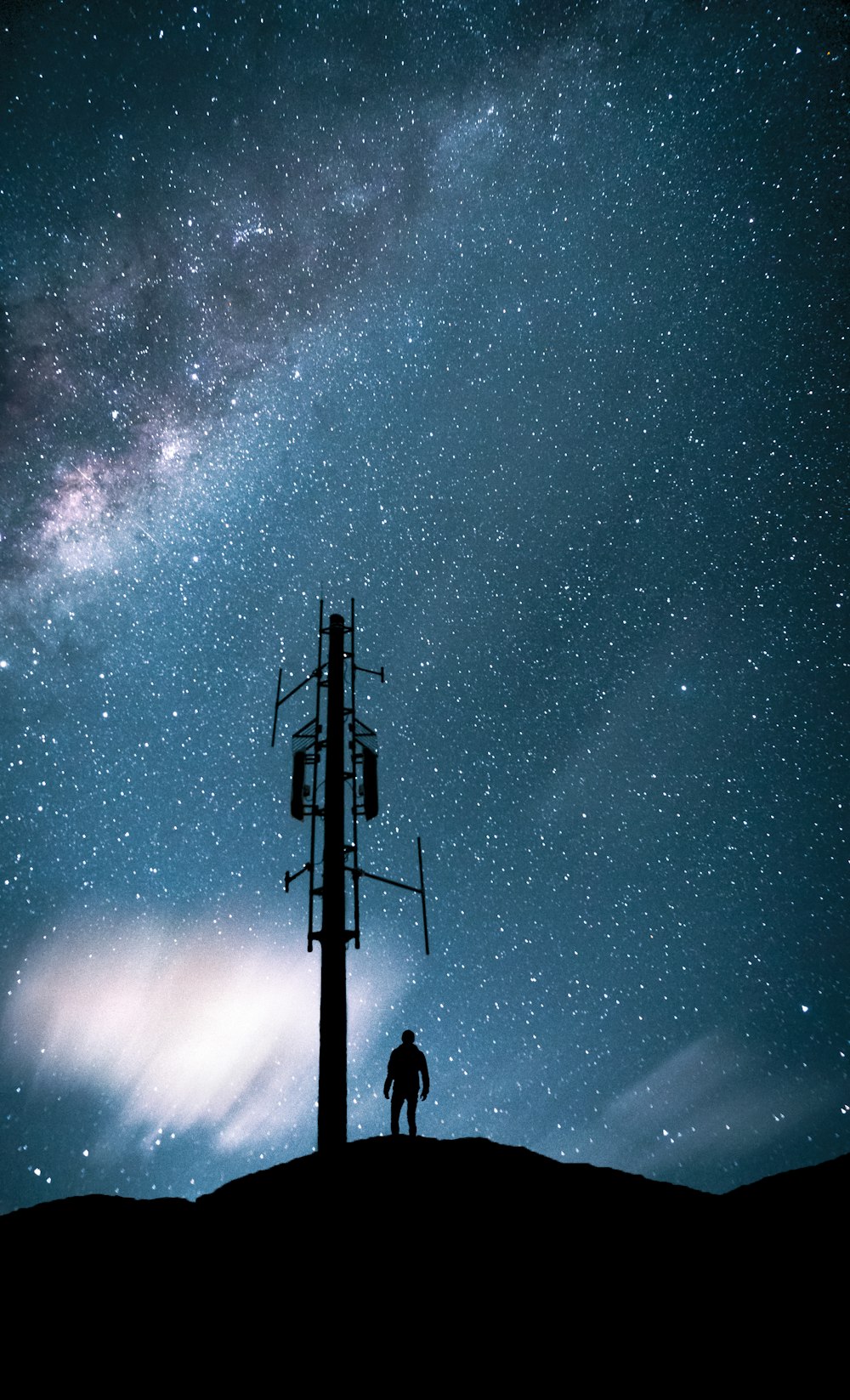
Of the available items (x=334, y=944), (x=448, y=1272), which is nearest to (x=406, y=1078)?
(x=334, y=944)

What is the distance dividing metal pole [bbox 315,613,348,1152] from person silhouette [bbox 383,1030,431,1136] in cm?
87

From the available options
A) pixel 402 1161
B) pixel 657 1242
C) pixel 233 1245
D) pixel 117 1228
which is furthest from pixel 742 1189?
pixel 117 1228

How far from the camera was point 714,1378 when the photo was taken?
585 cm

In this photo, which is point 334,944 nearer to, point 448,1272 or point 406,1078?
point 406,1078

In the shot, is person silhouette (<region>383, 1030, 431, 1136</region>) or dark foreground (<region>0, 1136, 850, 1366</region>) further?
person silhouette (<region>383, 1030, 431, 1136</region>)

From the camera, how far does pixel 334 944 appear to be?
39.4 ft

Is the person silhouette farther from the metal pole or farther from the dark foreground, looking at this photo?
the dark foreground

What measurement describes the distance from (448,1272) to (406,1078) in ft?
14.6

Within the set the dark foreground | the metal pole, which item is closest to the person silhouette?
the metal pole

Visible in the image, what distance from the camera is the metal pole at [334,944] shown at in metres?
10.7

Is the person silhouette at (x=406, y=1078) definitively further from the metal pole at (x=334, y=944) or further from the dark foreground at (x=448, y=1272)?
the dark foreground at (x=448, y=1272)

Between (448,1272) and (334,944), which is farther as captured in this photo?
(334,944)

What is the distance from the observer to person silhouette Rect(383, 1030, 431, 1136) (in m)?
11.5

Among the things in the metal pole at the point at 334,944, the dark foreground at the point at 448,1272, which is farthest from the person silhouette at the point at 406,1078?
the dark foreground at the point at 448,1272
